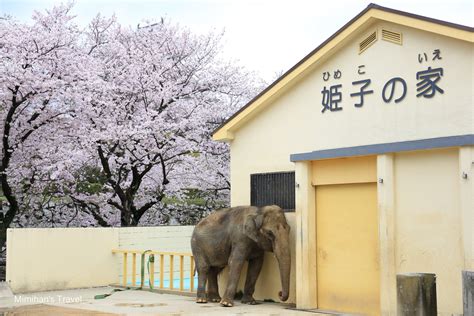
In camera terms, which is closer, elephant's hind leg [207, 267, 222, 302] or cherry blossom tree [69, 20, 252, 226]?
Answer: elephant's hind leg [207, 267, 222, 302]

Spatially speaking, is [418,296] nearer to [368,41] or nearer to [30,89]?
[368,41]

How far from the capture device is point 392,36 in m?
10.7

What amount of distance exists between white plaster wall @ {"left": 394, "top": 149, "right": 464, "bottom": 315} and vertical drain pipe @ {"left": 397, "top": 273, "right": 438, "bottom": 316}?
274 cm

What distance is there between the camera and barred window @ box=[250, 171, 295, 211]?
12.2 m

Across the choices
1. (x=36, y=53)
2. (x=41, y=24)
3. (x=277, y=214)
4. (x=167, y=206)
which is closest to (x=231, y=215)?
(x=277, y=214)

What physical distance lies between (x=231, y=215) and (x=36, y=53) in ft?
29.2

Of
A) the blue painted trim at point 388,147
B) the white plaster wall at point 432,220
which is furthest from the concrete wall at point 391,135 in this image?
the blue painted trim at point 388,147

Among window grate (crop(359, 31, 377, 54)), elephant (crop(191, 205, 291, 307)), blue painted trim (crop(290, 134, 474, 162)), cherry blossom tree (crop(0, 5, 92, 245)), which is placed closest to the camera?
blue painted trim (crop(290, 134, 474, 162))

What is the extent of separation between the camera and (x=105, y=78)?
21609 millimetres

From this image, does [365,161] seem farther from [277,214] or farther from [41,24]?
[41,24]

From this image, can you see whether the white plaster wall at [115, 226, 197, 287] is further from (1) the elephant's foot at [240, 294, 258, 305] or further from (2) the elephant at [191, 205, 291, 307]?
(1) the elephant's foot at [240, 294, 258, 305]

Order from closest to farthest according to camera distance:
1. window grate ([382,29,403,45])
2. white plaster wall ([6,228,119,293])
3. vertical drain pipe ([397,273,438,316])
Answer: vertical drain pipe ([397,273,438,316]) < window grate ([382,29,403,45]) < white plaster wall ([6,228,119,293])

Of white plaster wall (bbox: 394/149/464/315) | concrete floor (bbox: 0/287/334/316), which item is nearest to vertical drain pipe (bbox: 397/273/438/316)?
white plaster wall (bbox: 394/149/464/315)

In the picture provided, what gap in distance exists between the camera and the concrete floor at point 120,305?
1108 cm
